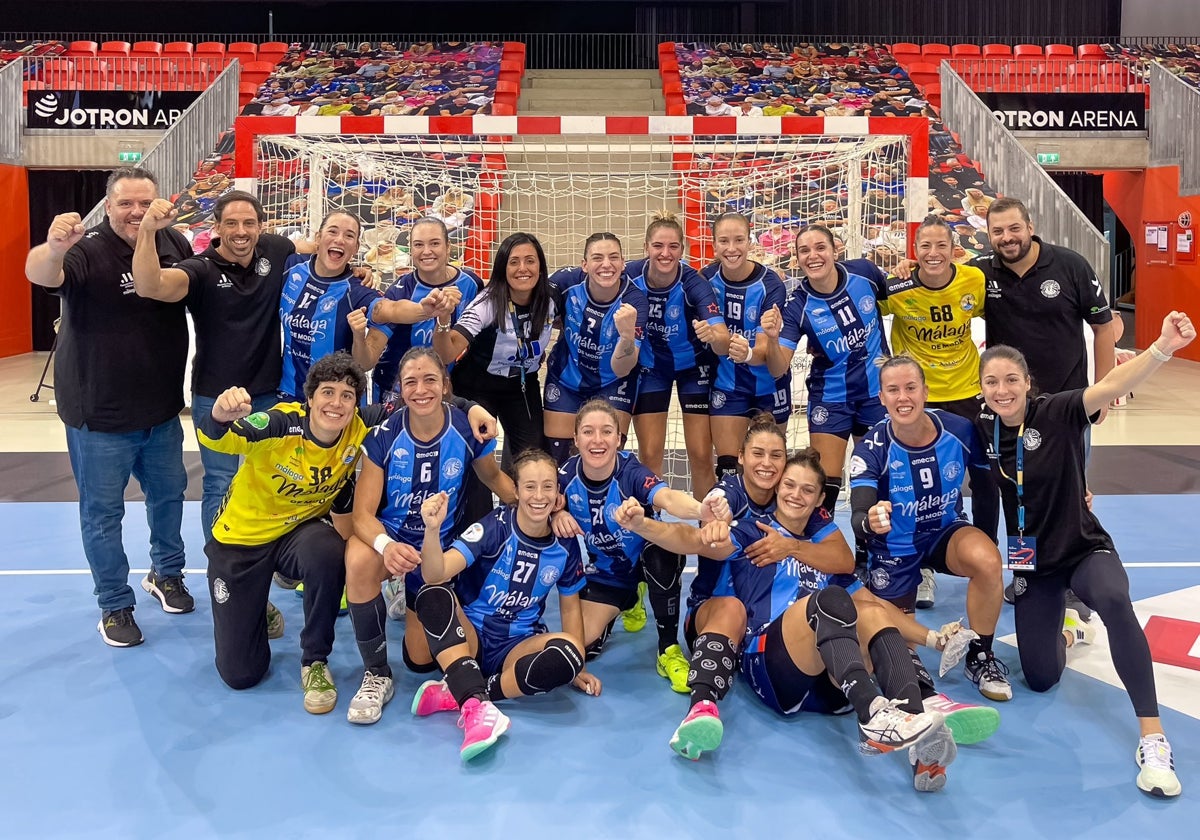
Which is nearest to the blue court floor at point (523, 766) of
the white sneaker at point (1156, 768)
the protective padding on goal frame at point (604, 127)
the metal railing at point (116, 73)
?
the white sneaker at point (1156, 768)

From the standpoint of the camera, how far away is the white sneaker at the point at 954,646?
382cm

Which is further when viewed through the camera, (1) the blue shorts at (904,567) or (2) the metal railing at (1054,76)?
(2) the metal railing at (1054,76)

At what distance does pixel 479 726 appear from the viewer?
3.53 meters

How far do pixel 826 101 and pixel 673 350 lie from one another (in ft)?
42.0

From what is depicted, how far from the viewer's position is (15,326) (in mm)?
17094

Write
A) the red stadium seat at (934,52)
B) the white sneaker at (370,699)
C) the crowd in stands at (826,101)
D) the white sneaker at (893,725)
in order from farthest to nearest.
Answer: the red stadium seat at (934,52)
the crowd in stands at (826,101)
the white sneaker at (370,699)
the white sneaker at (893,725)

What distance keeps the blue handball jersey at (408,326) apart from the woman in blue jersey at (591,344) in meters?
0.45

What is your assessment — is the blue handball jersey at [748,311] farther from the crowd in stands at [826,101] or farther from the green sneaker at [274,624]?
the crowd in stands at [826,101]

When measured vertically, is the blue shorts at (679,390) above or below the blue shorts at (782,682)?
above

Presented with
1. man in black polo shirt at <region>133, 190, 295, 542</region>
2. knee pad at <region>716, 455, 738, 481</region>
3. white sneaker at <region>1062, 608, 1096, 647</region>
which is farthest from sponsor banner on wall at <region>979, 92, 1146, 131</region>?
man in black polo shirt at <region>133, 190, 295, 542</region>

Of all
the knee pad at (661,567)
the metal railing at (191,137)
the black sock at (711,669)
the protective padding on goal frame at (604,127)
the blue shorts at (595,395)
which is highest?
the metal railing at (191,137)

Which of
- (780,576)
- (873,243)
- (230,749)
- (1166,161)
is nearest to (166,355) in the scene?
(230,749)

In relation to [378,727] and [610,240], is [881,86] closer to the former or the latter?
[610,240]

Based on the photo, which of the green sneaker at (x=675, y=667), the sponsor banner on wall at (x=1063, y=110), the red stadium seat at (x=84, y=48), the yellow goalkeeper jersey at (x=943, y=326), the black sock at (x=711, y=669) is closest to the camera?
the black sock at (x=711, y=669)
